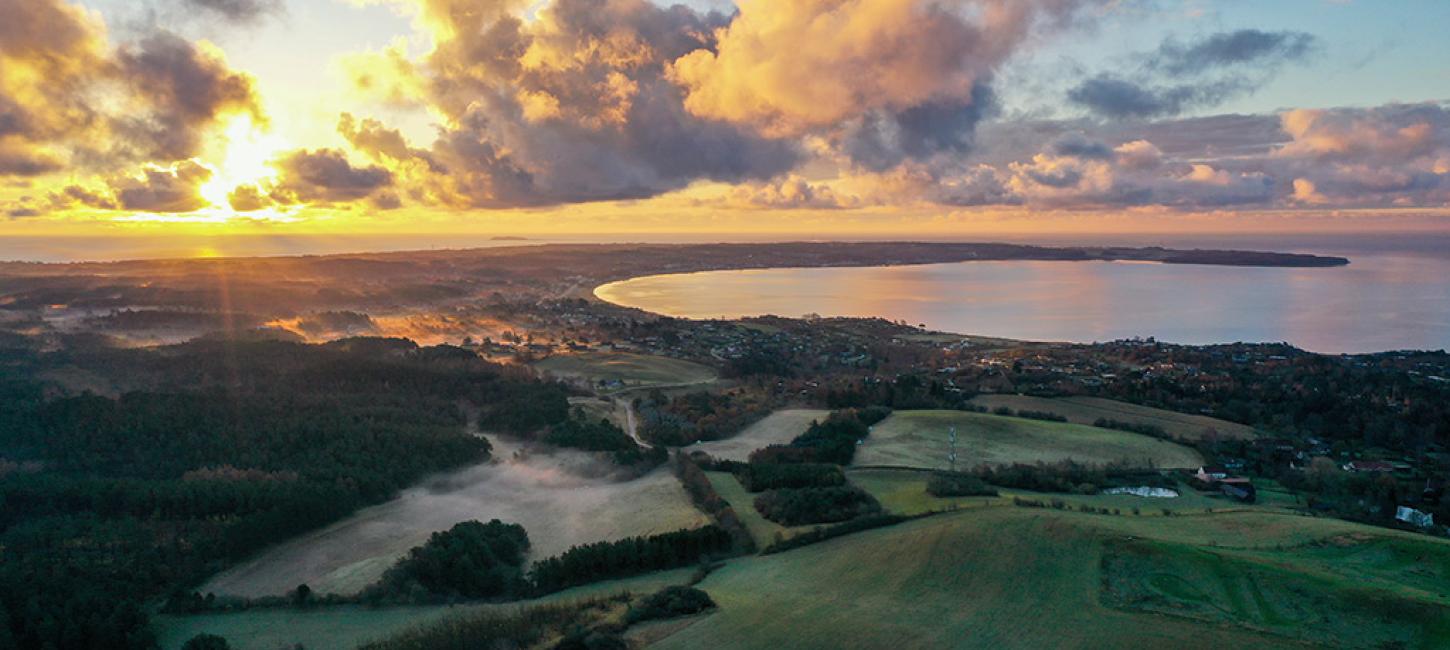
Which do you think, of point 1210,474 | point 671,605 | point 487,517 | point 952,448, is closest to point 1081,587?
point 671,605

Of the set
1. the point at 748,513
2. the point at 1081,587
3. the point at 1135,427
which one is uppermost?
the point at 1081,587

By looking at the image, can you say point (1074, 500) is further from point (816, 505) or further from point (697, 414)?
point (697, 414)

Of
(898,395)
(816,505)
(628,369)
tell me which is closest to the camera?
(816,505)

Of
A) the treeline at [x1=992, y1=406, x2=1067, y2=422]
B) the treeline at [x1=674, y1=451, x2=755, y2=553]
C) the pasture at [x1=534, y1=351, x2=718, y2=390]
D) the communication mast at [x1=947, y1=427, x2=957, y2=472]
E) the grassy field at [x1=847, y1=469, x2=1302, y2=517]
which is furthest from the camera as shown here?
the pasture at [x1=534, y1=351, x2=718, y2=390]

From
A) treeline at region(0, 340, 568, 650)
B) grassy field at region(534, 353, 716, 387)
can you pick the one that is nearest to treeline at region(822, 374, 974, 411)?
grassy field at region(534, 353, 716, 387)

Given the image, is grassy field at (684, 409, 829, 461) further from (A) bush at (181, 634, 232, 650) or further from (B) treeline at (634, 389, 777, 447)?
(A) bush at (181, 634, 232, 650)

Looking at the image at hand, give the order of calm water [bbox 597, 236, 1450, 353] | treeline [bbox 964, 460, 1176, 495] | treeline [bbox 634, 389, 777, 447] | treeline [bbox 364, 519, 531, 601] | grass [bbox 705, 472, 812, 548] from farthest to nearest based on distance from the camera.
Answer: calm water [bbox 597, 236, 1450, 353] → treeline [bbox 634, 389, 777, 447] → treeline [bbox 964, 460, 1176, 495] → grass [bbox 705, 472, 812, 548] → treeline [bbox 364, 519, 531, 601]

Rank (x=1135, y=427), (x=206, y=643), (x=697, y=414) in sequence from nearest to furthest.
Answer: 1. (x=206, y=643)
2. (x=1135, y=427)
3. (x=697, y=414)
